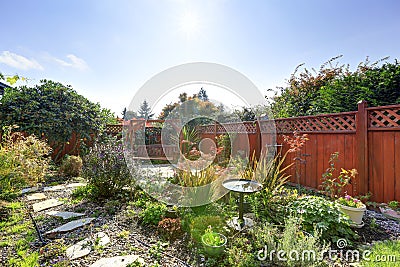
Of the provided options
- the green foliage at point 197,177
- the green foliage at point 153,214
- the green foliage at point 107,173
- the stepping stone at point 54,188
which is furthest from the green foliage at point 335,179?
the stepping stone at point 54,188

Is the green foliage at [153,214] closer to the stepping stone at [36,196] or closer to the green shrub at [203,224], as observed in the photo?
the green shrub at [203,224]

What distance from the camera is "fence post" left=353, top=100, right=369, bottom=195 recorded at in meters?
3.05

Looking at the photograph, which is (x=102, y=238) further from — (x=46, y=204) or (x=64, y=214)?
(x=46, y=204)

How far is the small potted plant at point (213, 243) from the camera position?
179cm

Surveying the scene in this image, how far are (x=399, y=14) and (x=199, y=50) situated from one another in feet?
10.9

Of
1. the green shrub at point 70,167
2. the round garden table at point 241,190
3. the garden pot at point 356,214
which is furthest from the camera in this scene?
the green shrub at point 70,167

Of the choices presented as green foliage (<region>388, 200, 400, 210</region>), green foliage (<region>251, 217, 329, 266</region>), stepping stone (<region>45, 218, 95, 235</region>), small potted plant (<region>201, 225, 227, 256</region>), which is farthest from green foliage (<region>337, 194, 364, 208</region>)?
stepping stone (<region>45, 218, 95, 235</region>)

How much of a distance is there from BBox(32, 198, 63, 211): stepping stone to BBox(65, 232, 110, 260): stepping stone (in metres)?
1.34

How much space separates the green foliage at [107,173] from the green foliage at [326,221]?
2.42 m

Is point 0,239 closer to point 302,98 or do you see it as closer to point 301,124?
point 301,124

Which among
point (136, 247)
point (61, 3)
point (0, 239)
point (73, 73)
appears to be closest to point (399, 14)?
point (136, 247)

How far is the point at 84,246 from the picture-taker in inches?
76.7

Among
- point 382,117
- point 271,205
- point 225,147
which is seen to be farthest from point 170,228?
point 225,147

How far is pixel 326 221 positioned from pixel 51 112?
5.78 m
